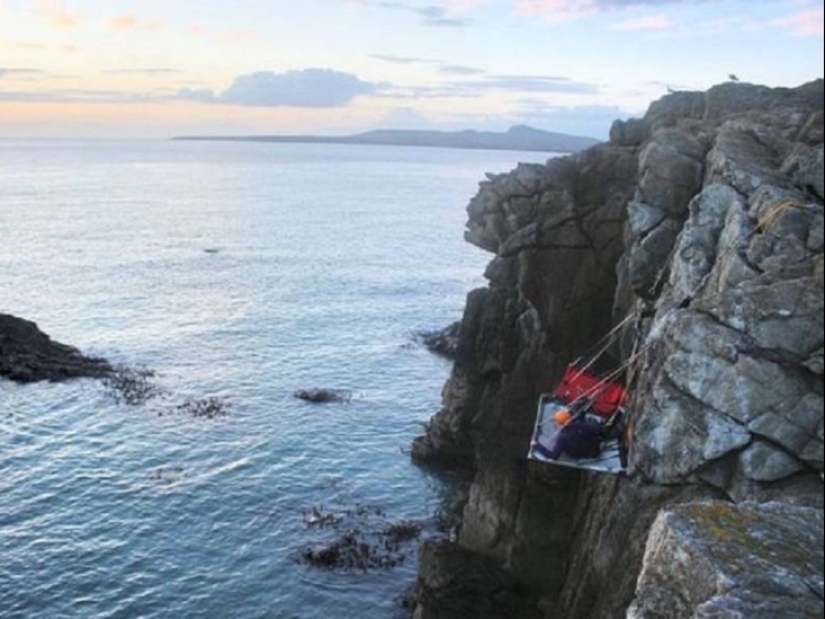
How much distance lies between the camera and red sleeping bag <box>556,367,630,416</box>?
3199cm

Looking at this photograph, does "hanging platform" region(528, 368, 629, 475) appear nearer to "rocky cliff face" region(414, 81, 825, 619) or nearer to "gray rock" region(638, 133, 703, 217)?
"rocky cliff face" region(414, 81, 825, 619)

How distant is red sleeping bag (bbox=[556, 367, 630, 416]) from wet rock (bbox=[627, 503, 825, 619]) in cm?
1289

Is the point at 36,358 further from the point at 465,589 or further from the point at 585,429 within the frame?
the point at 585,429

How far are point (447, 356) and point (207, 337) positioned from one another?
2439cm

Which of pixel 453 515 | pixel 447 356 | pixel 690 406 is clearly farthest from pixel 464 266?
pixel 690 406

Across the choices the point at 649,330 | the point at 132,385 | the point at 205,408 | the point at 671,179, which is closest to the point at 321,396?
the point at 205,408

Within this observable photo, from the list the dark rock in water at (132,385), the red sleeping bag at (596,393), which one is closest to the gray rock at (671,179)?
the red sleeping bag at (596,393)

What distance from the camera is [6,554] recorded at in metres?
43.0

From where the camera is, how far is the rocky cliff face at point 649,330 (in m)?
20.6

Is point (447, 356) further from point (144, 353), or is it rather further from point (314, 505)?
point (314, 505)

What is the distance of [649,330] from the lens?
32.4 metres

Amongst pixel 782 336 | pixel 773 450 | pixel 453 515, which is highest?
pixel 782 336

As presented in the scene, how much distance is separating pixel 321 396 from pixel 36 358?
26265mm

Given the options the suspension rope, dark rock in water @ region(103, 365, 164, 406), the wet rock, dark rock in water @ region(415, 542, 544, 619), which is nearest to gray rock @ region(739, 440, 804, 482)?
the wet rock
